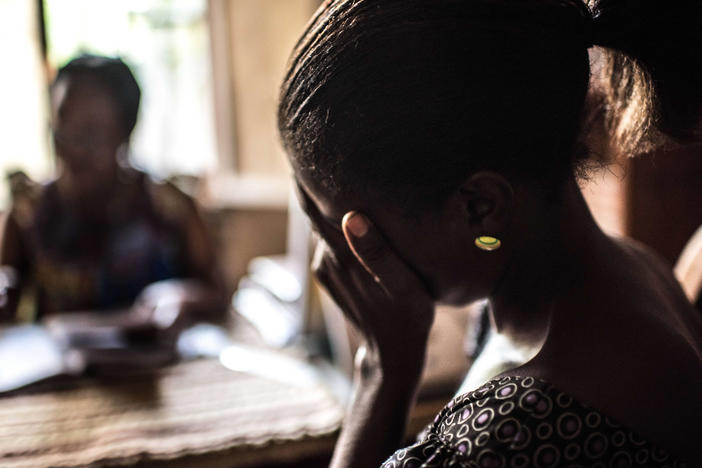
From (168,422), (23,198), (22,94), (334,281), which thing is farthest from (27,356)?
(22,94)

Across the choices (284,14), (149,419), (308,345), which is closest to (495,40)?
(149,419)

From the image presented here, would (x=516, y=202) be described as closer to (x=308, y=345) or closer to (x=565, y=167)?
(x=565, y=167)

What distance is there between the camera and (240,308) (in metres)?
1.57

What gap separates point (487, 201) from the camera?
0.54m

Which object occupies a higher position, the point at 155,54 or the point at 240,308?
the point at 155,54

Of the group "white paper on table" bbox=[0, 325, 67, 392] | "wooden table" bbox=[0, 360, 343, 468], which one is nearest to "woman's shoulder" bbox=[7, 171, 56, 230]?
"white paper on table" bbox=[0, 325, 67, 392]

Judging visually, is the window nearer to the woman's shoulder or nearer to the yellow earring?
the woman's shoulder

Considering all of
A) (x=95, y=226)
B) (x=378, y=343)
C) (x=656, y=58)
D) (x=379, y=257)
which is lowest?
(x=95, y=226)

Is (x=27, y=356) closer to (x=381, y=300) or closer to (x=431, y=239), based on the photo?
(x=381, y=300)

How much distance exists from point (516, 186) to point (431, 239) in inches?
3.6

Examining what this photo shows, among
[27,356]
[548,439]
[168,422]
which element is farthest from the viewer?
[27,356]

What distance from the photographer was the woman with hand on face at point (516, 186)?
471 millimetres

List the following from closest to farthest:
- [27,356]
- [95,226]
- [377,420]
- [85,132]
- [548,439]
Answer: [548,439] → [377,420] → [27,356] → [85,132] → [95,226]

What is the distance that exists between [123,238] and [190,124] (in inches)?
58.4
